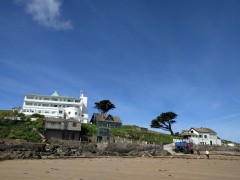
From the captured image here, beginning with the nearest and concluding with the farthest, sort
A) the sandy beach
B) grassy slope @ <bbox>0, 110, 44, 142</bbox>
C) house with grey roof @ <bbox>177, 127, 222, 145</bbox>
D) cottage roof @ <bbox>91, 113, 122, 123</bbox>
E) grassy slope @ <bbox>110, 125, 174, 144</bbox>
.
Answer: the sandy beach → grassy slope @ <bbox>0, 110, 44, 142</bbox> → grassy slope @ <bbox>110, 125, 174, 144</bbox> → house with grey roof @ <bbox>177, 127, 222, 145</bbox> → cottage roof @ <bbox>91, 113, 122, 123</bbox>

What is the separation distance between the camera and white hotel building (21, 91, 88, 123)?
76.4 metres

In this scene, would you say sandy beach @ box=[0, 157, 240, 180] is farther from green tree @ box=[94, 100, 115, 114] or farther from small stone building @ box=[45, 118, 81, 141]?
green tree @ box=[94, 100, 115, 114]

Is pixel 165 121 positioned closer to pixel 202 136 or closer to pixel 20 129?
pixel 202 136

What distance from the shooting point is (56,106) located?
81625 mm

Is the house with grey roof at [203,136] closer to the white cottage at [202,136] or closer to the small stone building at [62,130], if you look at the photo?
the white cottage at [202,136]

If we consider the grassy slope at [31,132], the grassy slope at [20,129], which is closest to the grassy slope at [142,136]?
the grassy slope at [31,132]

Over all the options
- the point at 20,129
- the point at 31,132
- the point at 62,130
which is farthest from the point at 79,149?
the point at 20,129

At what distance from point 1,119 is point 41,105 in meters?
27.4

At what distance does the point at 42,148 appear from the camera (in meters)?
38.5

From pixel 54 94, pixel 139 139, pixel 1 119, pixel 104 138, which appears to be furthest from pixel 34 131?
pixel 54 94

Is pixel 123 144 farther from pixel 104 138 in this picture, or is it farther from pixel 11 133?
pixel 11 133

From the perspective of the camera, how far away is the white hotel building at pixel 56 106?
3009 inches

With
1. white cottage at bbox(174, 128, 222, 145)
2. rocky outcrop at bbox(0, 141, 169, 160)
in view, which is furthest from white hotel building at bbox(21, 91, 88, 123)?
white cottage at bbox(174, 128, 222, 145)

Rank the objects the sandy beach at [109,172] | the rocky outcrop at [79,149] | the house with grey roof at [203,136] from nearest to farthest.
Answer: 1. the sandy beach at [109,172]
2. the rocky outcrop at [79,149]
3. the house with grey roof at [203,136]
